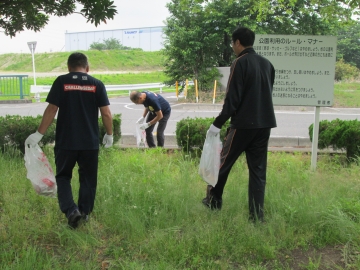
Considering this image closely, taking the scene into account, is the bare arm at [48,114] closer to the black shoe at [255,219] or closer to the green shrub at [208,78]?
the black shoe at [255,219]

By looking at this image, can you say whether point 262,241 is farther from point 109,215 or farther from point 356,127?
point 356,127

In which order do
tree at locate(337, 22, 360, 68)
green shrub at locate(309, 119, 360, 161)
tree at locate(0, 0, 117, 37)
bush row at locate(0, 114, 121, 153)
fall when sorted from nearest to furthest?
tree at locate(0, 0, 117, 37) < green shrub at locate(309, 119, 360, 161) < bush row at locate(0, 114, 121, 153) < tree at locate(337, 22, 360, 68)

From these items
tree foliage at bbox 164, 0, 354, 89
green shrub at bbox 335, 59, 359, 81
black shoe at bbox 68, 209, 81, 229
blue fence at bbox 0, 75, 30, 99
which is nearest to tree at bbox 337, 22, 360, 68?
green shrub at bbox 335, 59, 359, 81

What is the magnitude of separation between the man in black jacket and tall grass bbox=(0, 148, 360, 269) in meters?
0.40

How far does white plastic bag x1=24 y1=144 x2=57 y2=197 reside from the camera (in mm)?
3654

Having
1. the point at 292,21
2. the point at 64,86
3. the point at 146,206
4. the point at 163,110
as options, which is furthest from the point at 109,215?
the point at 292,21

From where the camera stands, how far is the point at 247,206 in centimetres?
396

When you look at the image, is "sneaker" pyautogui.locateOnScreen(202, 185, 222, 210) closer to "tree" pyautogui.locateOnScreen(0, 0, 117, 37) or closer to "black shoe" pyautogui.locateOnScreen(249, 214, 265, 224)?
"black shoe" pyautogui.locateOnScreen(249, 214, 265, 224)

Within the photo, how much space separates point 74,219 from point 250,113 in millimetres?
1891

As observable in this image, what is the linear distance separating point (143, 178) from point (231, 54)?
16.7m

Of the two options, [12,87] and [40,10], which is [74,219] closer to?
[40,10]

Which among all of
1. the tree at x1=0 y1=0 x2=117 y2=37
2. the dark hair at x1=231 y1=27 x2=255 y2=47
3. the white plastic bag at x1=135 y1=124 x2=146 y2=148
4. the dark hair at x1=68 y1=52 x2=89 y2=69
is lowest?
the white plastic bag at x1=135 y1=124 x2=146 y2=148

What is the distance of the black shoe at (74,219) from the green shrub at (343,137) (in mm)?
4047

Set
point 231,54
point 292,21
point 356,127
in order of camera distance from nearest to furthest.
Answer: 1. point 356,127
2. point 292,21
3. point 231,54
